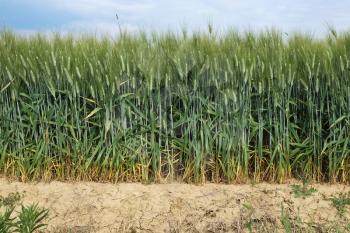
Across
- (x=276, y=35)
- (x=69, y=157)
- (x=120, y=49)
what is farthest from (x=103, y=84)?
(x=276, y=35)

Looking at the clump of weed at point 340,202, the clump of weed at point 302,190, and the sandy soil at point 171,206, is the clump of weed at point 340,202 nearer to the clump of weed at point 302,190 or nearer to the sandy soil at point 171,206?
the sandy soil at point 171,206

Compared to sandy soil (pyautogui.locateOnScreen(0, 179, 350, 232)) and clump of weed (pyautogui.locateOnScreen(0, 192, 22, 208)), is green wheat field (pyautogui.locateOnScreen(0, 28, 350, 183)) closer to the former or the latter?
sandy soil (pyautogui.locateOnScreen(0, 179, 350, 232))

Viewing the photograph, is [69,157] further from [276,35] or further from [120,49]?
[276,35]

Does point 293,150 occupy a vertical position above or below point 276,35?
below

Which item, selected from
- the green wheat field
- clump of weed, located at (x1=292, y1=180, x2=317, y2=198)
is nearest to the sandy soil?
clump of weed, located at (x1=292, y1=180, x2=317, y2=198)

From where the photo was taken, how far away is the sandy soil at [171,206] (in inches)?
205

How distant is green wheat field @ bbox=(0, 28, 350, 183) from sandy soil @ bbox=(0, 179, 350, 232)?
0.67ft

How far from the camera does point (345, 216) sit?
5297 millimetres

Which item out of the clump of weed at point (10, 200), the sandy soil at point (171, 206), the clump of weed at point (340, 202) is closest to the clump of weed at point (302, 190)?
the sandy soil at point (171, 206)

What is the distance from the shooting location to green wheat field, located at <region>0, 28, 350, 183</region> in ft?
19.0

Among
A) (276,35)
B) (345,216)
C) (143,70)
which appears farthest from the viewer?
(276,35)

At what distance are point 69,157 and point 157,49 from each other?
1.49 meters

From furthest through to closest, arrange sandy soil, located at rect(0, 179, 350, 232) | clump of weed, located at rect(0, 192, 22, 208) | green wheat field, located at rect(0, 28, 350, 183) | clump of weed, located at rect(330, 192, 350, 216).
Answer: green wheat field, located at rect(0, 28, 350, 183) → clump of weed, located at rect(0, 192, 22, 208) → clump of weed, located at rect(330, 192, 350, 216) → sandy soil, located at rect(0, 179, 350, 232)

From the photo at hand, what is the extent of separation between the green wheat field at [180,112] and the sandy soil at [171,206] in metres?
0.20
